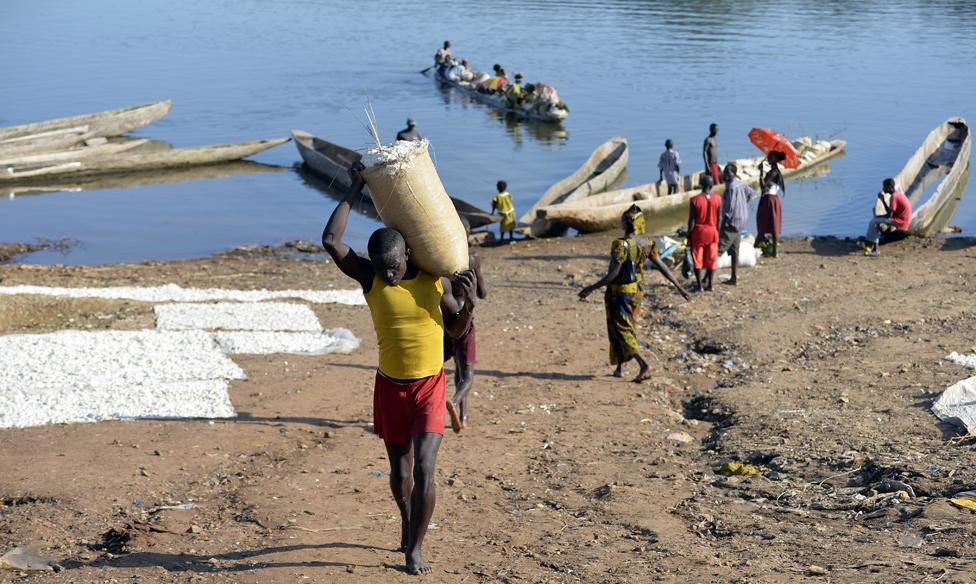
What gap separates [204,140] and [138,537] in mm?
24586

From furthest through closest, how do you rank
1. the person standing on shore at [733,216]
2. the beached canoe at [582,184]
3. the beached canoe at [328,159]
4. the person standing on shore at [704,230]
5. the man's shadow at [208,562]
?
the beached canoe at [328,159], the beached canoe at [582,184], the person standing on shore at [733,216], the person standing on shore at [704,230], the man's shadow at [208,562]

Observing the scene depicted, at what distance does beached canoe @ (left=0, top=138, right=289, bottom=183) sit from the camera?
23094mm

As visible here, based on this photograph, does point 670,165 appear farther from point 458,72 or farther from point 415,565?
point 458,72

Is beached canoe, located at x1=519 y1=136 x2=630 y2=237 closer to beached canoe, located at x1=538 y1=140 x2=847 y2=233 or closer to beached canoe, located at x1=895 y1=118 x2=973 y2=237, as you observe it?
beached canoe, located at x1=538 y1=140 x2=847 y2=233

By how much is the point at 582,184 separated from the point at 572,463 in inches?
553

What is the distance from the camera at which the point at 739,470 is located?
7.19 meters

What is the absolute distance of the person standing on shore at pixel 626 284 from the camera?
9.03 m

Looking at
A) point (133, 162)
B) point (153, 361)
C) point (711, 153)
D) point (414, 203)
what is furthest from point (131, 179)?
point (414, 203)

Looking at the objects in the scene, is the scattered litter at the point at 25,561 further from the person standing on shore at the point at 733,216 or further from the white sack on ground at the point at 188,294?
the person standing on shore at the point at 733,216

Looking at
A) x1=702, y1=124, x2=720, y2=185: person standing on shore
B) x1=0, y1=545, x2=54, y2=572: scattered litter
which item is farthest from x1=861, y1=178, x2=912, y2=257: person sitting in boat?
x1=0, y1=545, x2=54, y2=572: scattered litter

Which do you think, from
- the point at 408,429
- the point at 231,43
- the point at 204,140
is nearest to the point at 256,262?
the point at 408,429

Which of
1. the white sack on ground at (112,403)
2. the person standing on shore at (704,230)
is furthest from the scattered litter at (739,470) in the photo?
the person standing on shore at (704,230)

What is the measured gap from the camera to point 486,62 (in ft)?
132

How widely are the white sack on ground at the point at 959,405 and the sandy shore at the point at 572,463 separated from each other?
0.15m
